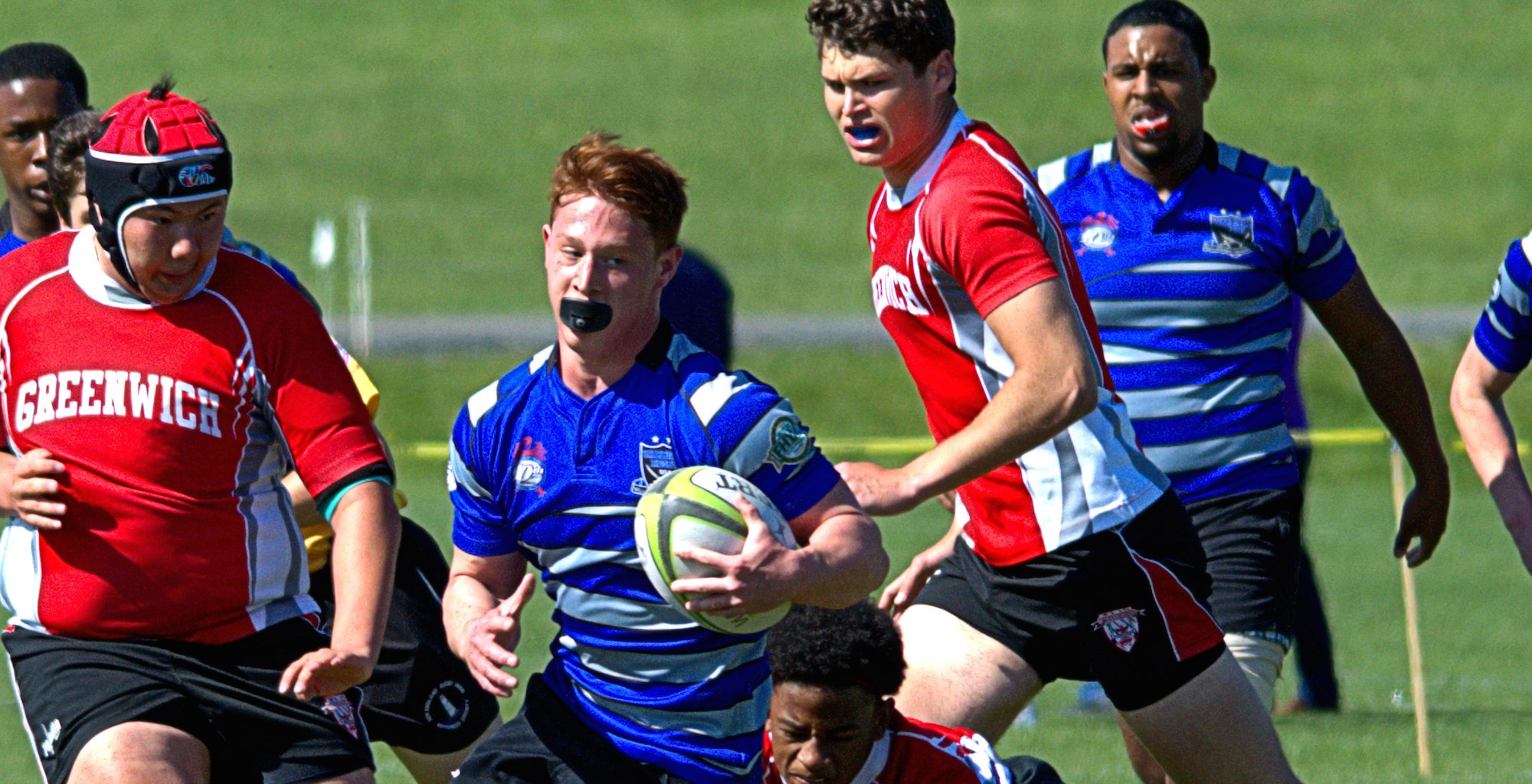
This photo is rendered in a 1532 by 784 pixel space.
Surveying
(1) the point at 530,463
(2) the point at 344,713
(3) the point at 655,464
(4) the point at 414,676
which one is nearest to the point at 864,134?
(3) the point at 655,464

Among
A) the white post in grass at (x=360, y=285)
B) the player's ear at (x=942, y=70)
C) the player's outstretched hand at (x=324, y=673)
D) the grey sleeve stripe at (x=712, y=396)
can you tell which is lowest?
the white post in grass at (x=360, y=285)

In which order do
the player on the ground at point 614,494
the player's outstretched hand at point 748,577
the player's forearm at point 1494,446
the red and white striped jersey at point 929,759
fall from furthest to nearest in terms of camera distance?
the player's forearm at point 1494,446
the red and white striped jersey at point 929,759
the player on the ground at point 614,494
the player's outstretched hand at point 748,577

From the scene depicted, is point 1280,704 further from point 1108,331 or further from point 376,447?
point 376,447

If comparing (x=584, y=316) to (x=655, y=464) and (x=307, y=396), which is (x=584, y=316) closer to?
(x=655, y=464)

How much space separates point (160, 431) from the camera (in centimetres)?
439

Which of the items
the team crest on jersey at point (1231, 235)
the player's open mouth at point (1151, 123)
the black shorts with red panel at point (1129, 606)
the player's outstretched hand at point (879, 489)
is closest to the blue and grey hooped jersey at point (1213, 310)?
the team crest on jersey at point (1231, 235)

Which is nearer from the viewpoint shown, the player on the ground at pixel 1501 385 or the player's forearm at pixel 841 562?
the player's forearm at pixel 841 562

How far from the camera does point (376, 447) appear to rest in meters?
4.52

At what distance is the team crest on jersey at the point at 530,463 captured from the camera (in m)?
4.20

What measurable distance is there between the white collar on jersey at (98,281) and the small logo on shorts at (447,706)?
163 centimetres

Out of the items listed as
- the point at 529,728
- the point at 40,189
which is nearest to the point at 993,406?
the point at 529,728

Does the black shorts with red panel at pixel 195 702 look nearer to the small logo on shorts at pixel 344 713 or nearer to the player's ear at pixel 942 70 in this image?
the small logo on shorts at pixel 344 713

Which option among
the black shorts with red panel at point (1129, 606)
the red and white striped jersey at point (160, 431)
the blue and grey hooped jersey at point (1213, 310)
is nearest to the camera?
the red and white striped jersey at point (160, 431)

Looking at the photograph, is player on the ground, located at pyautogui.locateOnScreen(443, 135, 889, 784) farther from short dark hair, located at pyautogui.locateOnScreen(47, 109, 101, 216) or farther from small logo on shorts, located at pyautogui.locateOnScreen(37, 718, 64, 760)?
short dark hair, located at pyautogui.locateOnScreen(47, 109, 101, 216)
